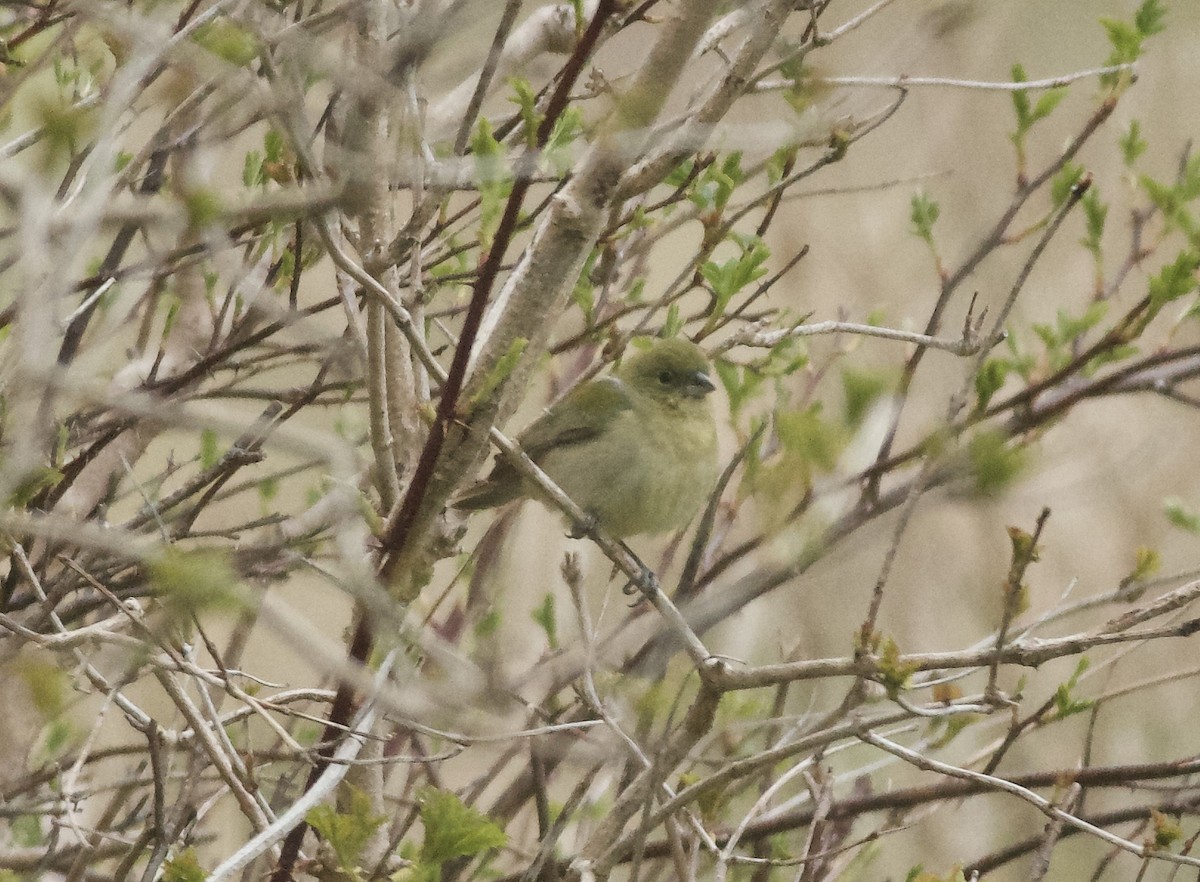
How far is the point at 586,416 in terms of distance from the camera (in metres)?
3.77

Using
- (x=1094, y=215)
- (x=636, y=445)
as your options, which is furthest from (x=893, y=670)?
(x=636, y=445)

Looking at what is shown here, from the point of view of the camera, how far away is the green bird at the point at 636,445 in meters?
3.60

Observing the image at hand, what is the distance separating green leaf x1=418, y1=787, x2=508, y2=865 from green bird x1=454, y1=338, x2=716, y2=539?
1.68 m

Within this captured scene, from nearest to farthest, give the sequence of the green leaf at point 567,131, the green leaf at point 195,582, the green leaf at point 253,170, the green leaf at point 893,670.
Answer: the green leaf at point 195,582
the green leaf at point 893,670
the green leaf at point 567,131
the green leaf at point 253,170

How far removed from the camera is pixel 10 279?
2689mm

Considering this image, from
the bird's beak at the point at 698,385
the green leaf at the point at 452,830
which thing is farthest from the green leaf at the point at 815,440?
the bird's beak at the point at 698,385

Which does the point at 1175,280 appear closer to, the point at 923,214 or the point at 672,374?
the point at 923,214

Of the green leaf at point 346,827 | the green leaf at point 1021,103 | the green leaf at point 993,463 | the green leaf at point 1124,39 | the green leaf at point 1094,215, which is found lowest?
the green leaf at point 346,827

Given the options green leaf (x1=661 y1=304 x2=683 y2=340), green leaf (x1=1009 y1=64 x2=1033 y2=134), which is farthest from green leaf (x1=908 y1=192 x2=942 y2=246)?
green leaf (x1=661 y1=304 x2=683 y2=340)

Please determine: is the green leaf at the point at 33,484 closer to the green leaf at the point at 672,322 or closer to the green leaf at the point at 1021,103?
the green leaf at the point at 672,322

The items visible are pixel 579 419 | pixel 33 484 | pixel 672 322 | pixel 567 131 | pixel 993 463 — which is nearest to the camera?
pixel 993 463

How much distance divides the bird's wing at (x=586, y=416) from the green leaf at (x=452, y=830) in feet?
6.35

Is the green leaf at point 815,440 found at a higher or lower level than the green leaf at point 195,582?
higher

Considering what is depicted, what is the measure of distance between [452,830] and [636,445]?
75.7 inches
